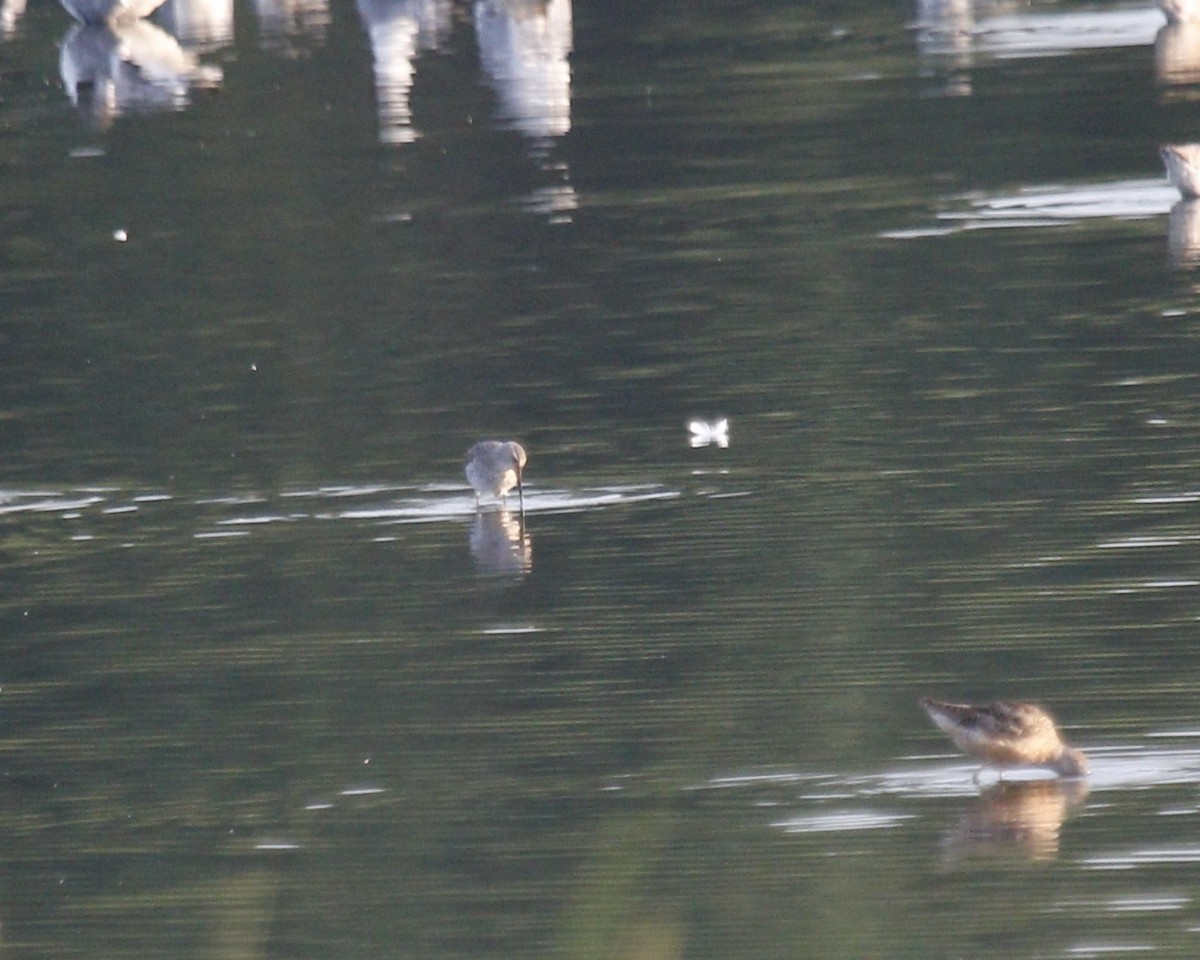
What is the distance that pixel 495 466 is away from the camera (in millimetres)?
12922

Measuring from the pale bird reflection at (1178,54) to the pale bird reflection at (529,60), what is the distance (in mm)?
5534

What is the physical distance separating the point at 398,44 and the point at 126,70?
323 cm

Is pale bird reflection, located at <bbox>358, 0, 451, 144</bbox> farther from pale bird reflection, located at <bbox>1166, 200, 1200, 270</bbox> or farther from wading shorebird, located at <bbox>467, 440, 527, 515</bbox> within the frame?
wading shorebird, located at <bbox>467, 440, 527, 515</bbox>

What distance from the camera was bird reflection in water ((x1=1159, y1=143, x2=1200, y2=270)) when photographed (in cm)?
1870

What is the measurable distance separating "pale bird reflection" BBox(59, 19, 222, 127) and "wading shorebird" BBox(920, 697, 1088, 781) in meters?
20.6

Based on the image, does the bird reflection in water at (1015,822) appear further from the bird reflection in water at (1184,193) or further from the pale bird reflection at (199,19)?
the pale bird reflection at (199,19)

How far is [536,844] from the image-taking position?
8.87m

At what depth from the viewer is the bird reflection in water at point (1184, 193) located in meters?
18.7

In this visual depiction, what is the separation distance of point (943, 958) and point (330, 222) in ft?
48.6

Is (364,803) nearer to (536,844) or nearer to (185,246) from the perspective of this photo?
(536,844)

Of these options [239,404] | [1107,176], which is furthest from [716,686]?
[1107,176]

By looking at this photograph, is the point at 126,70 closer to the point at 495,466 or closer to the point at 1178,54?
the point at 1178,54

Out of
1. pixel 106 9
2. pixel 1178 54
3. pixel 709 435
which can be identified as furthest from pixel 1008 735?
pixel 106 9

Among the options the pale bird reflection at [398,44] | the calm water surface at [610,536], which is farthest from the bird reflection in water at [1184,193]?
the pale bird reflection at [398,44]
